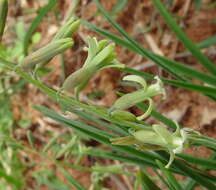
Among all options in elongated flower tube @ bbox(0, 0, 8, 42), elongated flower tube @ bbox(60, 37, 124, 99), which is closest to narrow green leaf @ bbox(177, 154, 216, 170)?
elongated flower tube @ bbox(60, 37, 124, 99)

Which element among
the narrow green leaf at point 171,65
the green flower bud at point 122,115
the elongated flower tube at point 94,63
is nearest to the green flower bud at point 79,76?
the elongated flower tube at point 94,63

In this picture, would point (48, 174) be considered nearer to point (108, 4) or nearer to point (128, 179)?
point (128, 179)

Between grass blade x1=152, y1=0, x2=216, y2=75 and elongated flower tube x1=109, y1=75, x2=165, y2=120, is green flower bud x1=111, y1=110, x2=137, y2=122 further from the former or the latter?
grass blade x1=152, y1=0, x2=216, y2=75

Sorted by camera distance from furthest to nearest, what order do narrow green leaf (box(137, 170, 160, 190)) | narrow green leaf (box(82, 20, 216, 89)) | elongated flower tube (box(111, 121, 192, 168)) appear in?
narrow green leaf (box(82, 20, 216, 89))
narrow green leaf (box(137, 170, 160, 190))
elongated flower tube (box(111, 121, 192, 168))

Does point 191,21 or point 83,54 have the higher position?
point 191,21

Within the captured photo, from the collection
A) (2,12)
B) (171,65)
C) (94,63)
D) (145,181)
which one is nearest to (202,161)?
(145,181)

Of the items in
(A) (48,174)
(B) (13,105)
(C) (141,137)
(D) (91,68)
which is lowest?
(A) (48,174)

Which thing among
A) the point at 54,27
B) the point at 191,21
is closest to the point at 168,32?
the point at 191,21

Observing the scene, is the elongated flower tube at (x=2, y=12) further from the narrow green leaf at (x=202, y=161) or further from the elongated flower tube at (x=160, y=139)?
the narrow green leaf at (x=202, y=161)
